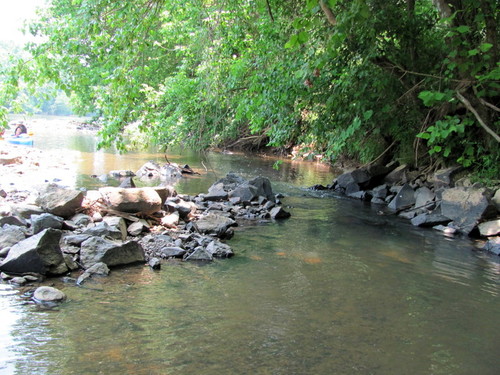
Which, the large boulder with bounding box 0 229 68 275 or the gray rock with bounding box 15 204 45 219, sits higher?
the gray rock with bounding box 15 204 45 219

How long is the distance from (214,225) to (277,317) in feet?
11.4

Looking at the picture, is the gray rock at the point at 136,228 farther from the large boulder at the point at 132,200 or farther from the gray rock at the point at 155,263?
the gray rock at the point at 155,263

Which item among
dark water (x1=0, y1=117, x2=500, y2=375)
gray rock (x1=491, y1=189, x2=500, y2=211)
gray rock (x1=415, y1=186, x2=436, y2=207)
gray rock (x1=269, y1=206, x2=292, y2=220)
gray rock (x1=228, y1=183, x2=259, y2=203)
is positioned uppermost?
gray rock (x1=491, y1=189, x2=500, y2=211)

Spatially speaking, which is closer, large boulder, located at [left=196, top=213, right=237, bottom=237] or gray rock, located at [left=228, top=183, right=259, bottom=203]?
large boulder, located at [left=196, top=213, right=237, bottom=237]

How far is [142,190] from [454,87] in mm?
7044

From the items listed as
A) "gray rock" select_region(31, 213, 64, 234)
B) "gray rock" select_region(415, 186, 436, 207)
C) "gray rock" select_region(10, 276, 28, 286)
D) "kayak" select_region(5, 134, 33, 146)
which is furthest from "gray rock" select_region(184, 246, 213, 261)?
"kayak" select_region(5, 134, 33, 146)

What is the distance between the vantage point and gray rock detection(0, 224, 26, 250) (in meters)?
6.13

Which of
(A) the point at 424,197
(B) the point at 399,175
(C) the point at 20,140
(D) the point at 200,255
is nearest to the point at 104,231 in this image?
(D) the point at 200,255

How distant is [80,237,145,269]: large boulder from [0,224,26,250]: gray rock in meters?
0.91

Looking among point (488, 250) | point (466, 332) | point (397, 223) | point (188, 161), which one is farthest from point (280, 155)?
point (466, 332)

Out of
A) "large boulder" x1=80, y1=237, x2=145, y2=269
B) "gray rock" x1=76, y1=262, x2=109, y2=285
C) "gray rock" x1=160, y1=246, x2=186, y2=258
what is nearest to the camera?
"gray rock" x1=76, y1=262, x2=109, y2=285

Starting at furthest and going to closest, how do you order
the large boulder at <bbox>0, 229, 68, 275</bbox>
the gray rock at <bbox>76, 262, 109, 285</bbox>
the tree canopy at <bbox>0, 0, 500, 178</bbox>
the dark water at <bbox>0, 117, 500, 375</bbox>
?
the tree canopy at <bbox>0, 0, 500, 178</bbox> → the gray rock at <bbox>76, 262, 109, 285</bbox> → the large boulder at <bbox>0, 229, 68, 275</bbox> → the dark water at <bbox>0, 117, 500, 375</bbox>

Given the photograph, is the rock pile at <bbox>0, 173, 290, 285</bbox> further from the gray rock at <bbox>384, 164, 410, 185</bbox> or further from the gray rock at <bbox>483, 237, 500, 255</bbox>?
the gray rock at <bbox>384, 164, 410, 185</bbox>

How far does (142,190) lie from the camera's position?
8453mm
